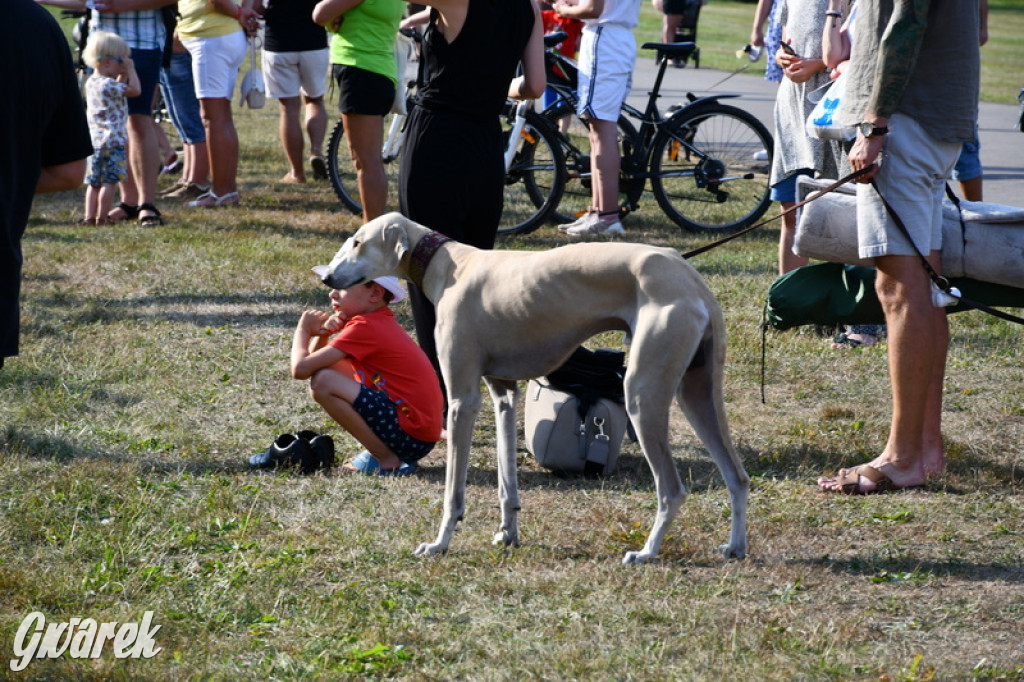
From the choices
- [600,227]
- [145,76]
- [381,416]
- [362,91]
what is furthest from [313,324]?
[145,76]

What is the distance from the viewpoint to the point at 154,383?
5570 millimetres

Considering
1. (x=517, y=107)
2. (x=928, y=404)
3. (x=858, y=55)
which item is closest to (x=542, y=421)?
(x=928, y=404)

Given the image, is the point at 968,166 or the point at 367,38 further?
the point at 367,38

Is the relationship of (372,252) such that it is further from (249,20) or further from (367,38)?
(249,20)

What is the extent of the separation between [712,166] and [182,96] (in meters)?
4.40

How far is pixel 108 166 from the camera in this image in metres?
8.59

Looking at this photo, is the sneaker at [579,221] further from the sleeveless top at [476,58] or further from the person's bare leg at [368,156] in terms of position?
the sleeveless top at [476,58]

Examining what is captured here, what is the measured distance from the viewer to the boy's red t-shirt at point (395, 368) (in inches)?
179

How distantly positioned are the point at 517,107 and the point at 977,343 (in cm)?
382

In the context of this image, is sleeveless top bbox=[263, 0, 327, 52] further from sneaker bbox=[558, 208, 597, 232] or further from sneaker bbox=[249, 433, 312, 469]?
sneaker bbox=[249, 433, 312, 469]

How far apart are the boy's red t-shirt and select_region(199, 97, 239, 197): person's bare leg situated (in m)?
5.05

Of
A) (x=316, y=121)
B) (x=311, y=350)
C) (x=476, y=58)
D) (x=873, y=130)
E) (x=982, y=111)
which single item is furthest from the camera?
(x=982, y=111)

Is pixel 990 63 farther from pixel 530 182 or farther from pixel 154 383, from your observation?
pixel 154 383

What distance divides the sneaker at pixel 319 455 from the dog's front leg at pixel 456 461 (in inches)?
37.2
